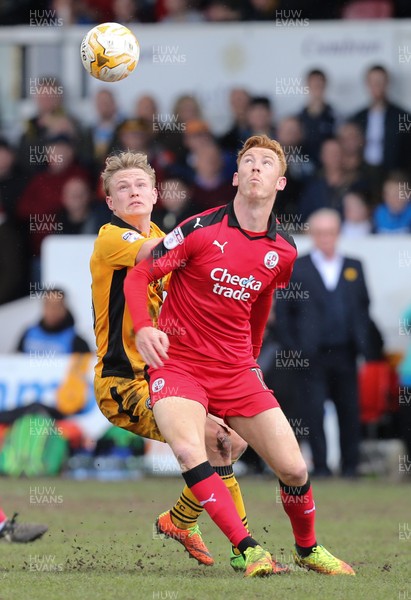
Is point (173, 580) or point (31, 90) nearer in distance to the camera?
point (173, 580)

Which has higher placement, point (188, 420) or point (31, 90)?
point (31, 90)

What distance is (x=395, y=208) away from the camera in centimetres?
1420

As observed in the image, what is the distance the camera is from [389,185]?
1398 cm

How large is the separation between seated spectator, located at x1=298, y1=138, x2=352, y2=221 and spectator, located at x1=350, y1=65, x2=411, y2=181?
52 centimetres

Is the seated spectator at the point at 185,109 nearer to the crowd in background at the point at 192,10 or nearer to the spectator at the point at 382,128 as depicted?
the crowd in background at the point at 192,10

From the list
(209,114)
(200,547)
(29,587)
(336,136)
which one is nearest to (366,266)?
(336,136)

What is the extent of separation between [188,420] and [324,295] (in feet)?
22.4

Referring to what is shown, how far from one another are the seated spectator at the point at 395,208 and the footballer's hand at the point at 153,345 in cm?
793

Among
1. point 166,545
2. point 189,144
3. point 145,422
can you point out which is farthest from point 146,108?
point 145,422

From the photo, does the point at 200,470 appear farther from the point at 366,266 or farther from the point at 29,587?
the point at 366,266

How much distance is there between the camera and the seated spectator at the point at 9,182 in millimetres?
15367

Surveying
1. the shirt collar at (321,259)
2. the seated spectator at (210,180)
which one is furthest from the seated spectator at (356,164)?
the shirt collar at (321,259)

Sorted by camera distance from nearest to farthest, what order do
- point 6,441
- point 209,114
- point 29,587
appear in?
point 29,587 → point 6,441 → point 209,114

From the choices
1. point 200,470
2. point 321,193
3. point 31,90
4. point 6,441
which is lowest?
point 6,441
